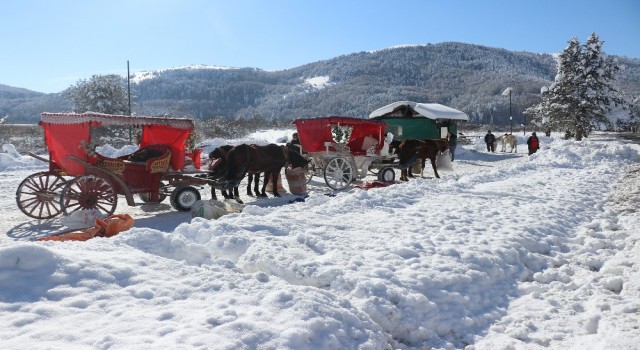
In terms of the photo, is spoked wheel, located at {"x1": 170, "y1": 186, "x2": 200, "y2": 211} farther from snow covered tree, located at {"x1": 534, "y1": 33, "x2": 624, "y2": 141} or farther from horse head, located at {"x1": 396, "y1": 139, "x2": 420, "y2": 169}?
snow covered tree, located at {"x1": 534, "y1": 33, "x2": 624, "y2": 141}

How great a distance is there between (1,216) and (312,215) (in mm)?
5573

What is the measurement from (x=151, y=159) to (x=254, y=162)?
2.51m

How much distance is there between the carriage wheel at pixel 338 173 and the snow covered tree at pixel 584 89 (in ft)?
97.3

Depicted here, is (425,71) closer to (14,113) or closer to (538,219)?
(14,113)

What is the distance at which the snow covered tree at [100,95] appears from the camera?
34406 millimetres

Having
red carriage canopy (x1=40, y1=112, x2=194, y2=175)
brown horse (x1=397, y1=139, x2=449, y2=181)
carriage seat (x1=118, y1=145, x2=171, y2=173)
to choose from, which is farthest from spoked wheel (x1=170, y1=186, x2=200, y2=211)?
brown horse (x1=397, y1=139, x2=449, y2=181)

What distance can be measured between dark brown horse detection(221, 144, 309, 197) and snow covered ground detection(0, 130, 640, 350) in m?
2.70

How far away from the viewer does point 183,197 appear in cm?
923

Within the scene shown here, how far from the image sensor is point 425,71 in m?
187

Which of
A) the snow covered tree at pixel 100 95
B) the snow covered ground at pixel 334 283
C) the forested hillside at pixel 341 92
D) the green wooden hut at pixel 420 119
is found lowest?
the snow covered ground at pixel 334 283

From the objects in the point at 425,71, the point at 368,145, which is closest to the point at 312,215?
the point at 368,145

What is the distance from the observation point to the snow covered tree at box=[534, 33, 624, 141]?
119ft

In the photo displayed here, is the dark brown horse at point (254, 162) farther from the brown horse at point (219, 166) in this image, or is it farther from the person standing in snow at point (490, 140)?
the person standing in snow at point (490, 140)

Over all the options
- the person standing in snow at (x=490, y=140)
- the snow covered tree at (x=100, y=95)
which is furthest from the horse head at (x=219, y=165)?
the snow covered tree at (x=100, y=95)
